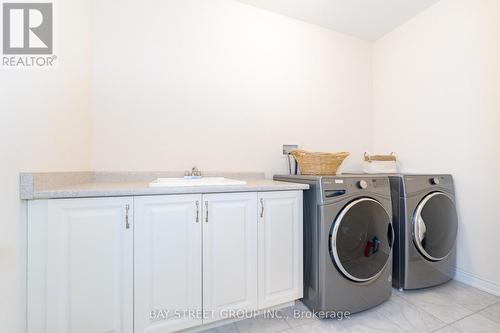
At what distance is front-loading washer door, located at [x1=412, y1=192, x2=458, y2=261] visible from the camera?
1691mm

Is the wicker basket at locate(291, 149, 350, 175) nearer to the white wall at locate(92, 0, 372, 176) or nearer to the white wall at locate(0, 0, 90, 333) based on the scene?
the white wall at locate(92, 0, 372, 176)

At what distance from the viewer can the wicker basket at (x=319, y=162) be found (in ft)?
5.90

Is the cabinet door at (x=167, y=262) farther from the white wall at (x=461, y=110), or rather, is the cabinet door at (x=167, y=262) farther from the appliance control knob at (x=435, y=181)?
the white wall at (x=461, y=110)

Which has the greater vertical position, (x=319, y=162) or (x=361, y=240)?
(x=319, y=162)

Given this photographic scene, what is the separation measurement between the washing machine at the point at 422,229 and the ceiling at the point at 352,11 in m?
1.63

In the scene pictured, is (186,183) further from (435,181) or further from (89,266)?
(435,181)

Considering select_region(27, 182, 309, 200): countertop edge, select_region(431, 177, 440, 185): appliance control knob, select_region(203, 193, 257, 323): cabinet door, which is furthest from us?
select_region(431, 177, 440, 185): appliance control knob

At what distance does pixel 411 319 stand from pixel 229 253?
1.29 metres

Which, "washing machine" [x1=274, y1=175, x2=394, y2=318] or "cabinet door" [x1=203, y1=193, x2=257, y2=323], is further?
"washing machine" [x1=274, y1=175, x2=394, y2=318]

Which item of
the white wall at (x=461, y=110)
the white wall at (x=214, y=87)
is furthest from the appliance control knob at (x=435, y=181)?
the white wall at (x=214, y=87)

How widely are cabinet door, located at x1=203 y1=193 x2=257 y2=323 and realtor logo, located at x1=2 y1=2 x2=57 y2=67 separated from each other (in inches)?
45.0

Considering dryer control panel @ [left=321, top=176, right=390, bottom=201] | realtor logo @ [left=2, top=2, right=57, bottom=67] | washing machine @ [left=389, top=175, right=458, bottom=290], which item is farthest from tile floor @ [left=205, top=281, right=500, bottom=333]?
realtor logo @ [left=2, top=2, right=57, bottom=67]

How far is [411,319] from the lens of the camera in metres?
1.43

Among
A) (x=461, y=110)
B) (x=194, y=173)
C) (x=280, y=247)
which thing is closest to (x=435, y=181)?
(x=461, y=110)
